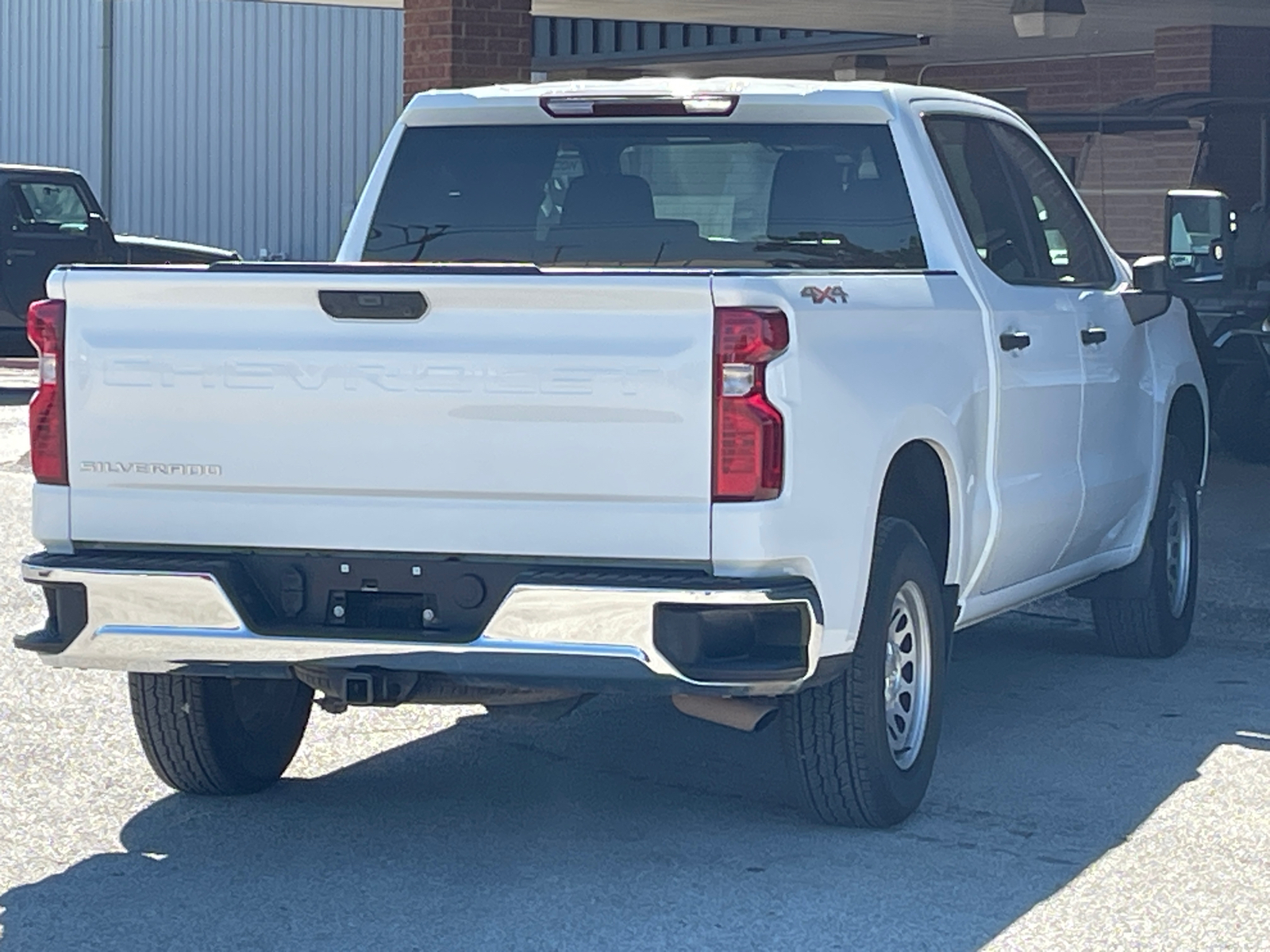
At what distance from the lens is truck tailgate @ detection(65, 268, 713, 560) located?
205 inches

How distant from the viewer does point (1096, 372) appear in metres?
7.59

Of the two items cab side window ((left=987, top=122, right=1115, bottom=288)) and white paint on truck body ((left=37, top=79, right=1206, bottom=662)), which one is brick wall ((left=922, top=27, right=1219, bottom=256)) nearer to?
cab side window ((left=987, top=122, right=1115, bottom=288))

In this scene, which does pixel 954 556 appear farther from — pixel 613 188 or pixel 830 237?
pixel 613 188

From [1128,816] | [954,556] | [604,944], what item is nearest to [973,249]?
[954,556]

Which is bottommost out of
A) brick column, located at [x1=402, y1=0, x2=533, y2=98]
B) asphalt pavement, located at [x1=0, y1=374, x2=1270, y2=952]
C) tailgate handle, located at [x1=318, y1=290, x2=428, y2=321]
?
asphalt pavement, located at [x1=0, y1=374, x2=1270, y2=952]

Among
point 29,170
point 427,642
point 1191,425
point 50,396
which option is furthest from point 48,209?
point 427,642

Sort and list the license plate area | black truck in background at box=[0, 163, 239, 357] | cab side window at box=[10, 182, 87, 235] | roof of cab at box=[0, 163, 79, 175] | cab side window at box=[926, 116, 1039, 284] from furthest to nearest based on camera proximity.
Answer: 1. cab side window at box=[10, 182, 87, 235]
2. roof of cab at box=[0, 163, 79, 175]
3. black truck in background at box=[0, 163, 239, 357]
4. cab side window at box=[926, 116, 1039, 284]
5. the license plate area

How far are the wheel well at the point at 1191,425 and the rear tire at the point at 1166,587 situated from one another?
0.14 ft

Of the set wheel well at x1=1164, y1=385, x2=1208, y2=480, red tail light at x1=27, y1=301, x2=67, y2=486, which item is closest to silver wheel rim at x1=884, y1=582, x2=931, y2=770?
red tail light at x1=27, y1=301, x2=67, y2=486

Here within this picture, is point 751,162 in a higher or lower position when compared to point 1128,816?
higher

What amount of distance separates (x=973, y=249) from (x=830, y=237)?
425mm

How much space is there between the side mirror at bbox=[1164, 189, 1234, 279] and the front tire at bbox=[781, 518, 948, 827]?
10.2 ft

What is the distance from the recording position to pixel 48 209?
2191cm

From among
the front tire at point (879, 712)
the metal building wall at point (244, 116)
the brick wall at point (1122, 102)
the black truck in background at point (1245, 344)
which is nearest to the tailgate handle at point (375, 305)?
the front tire at point (879, 712)
